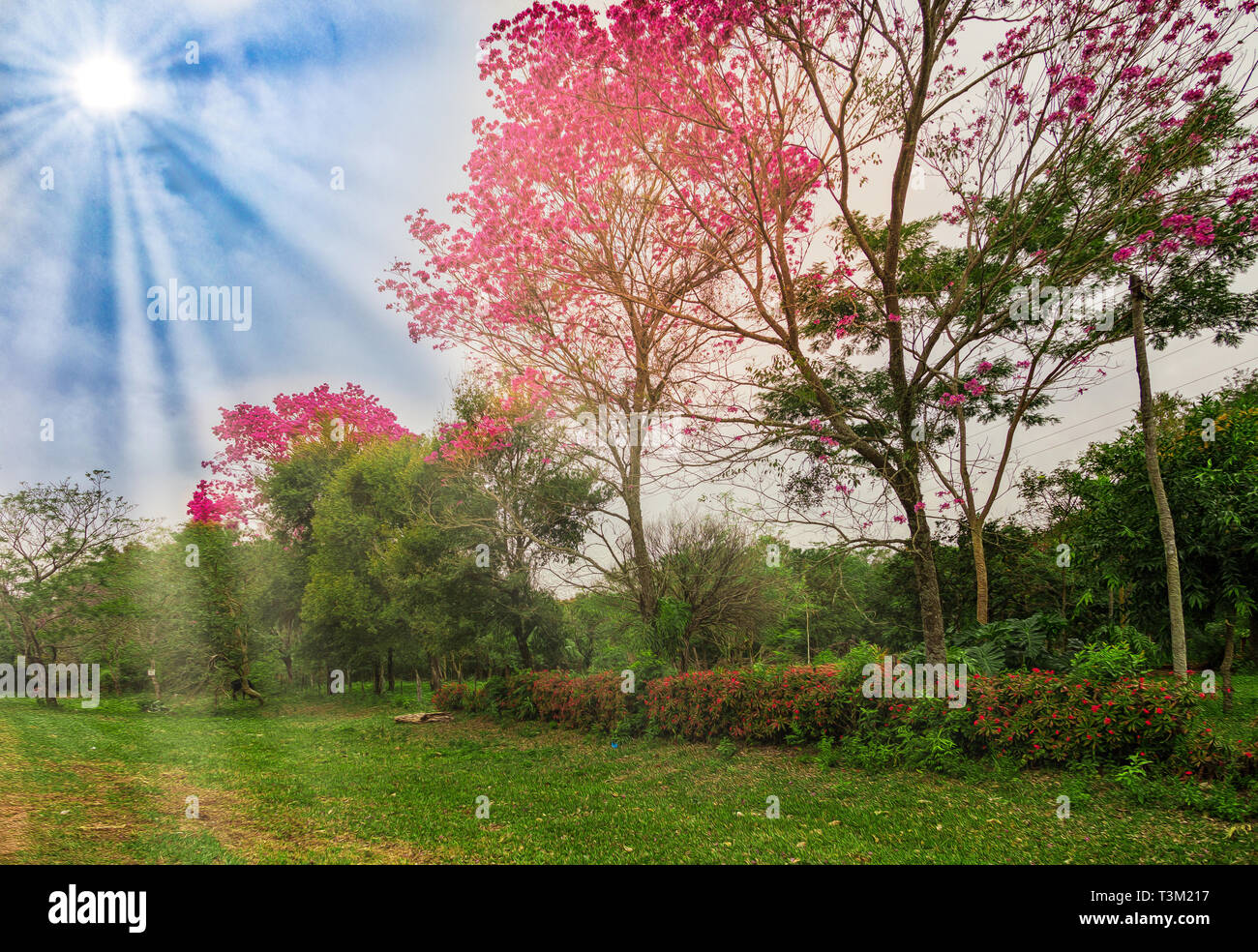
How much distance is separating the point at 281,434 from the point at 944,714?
1403cm

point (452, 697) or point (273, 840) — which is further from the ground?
point (273, 840)

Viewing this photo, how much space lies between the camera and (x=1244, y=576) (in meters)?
6.70

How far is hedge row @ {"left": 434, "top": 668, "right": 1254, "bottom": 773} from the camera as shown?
16.8ft

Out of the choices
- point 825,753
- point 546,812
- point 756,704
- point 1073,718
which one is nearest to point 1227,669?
point 1073,718

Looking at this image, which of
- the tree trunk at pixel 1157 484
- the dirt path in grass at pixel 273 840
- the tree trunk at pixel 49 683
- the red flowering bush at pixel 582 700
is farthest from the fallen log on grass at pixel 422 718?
the tree trunk at pixel 1157 484

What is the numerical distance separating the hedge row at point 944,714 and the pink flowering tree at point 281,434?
28.5 ft

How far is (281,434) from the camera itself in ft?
44.8

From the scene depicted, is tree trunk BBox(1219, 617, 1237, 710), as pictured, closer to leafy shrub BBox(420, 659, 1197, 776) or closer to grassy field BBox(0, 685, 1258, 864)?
leafy shrub BBox(420, 659, 1197, 776)

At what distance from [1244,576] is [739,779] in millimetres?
6184

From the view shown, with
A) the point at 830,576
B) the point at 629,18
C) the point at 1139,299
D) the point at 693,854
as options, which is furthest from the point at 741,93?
the point at 693,854

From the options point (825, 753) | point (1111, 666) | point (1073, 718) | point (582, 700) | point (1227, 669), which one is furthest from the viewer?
point (582, 700)

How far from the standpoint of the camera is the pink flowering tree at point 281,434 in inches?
492

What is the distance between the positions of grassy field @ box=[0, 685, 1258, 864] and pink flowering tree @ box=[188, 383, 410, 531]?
18.1 feet

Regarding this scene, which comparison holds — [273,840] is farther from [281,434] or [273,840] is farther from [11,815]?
[281,434]
